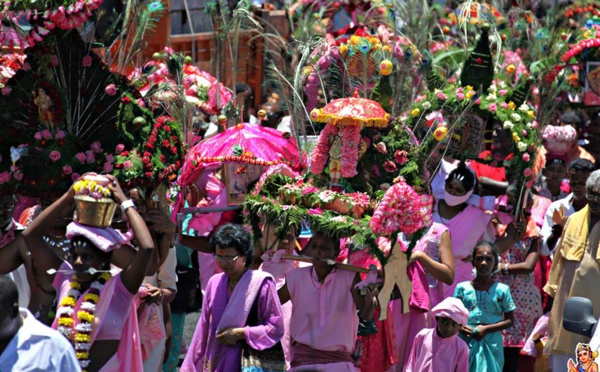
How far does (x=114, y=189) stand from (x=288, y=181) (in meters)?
2.01

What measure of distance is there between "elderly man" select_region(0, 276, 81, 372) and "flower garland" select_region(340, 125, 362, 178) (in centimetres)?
349

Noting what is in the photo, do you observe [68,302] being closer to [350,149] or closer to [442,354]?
[350,149]

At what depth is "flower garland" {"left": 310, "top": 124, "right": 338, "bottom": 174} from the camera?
8.71 meters

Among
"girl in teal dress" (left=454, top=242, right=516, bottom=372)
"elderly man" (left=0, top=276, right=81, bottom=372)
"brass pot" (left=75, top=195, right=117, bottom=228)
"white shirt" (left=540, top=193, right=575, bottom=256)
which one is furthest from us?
"white shirt" (left=540, top=193, right=575, bottom=256)

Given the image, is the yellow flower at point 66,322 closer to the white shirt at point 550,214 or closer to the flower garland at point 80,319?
the flower garland at point 80,319

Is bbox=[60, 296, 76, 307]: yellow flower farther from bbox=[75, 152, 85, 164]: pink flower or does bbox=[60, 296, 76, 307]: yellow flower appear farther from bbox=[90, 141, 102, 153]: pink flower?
bbox=[90, 141, 102, 153]: pink flower

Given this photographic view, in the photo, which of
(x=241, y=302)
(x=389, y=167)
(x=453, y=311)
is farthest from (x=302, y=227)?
(x=453, y=311)

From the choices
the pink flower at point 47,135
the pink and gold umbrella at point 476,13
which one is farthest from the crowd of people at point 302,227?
the pink and gold umbrella at point 476,13

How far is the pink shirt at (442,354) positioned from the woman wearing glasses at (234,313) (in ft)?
5.50

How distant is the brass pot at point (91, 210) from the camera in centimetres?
678

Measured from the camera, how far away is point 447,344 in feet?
29.5

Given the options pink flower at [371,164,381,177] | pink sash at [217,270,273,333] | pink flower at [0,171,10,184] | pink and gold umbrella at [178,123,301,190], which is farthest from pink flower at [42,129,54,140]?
pink flower at [371,164,381,177]

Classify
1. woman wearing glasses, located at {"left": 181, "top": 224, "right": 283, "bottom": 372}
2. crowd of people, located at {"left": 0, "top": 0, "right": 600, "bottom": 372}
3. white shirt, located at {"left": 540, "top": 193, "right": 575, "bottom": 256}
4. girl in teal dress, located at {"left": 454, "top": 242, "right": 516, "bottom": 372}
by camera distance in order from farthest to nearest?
white shirt, located at {"left": 540, "top": 193, "right": 575, "bottom": 256} → girl in teal dress, located at {"left": 454, "top": 242, "right": 516, "bottom": 372} → woman wearing glasses, located at {"left": 181, "top": 224, "right": 283, "bottom": 372} → crowd of people, located at {"left": 0, "top": 0, "right": 600, "bottom": 372}

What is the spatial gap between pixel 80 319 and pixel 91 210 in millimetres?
549
